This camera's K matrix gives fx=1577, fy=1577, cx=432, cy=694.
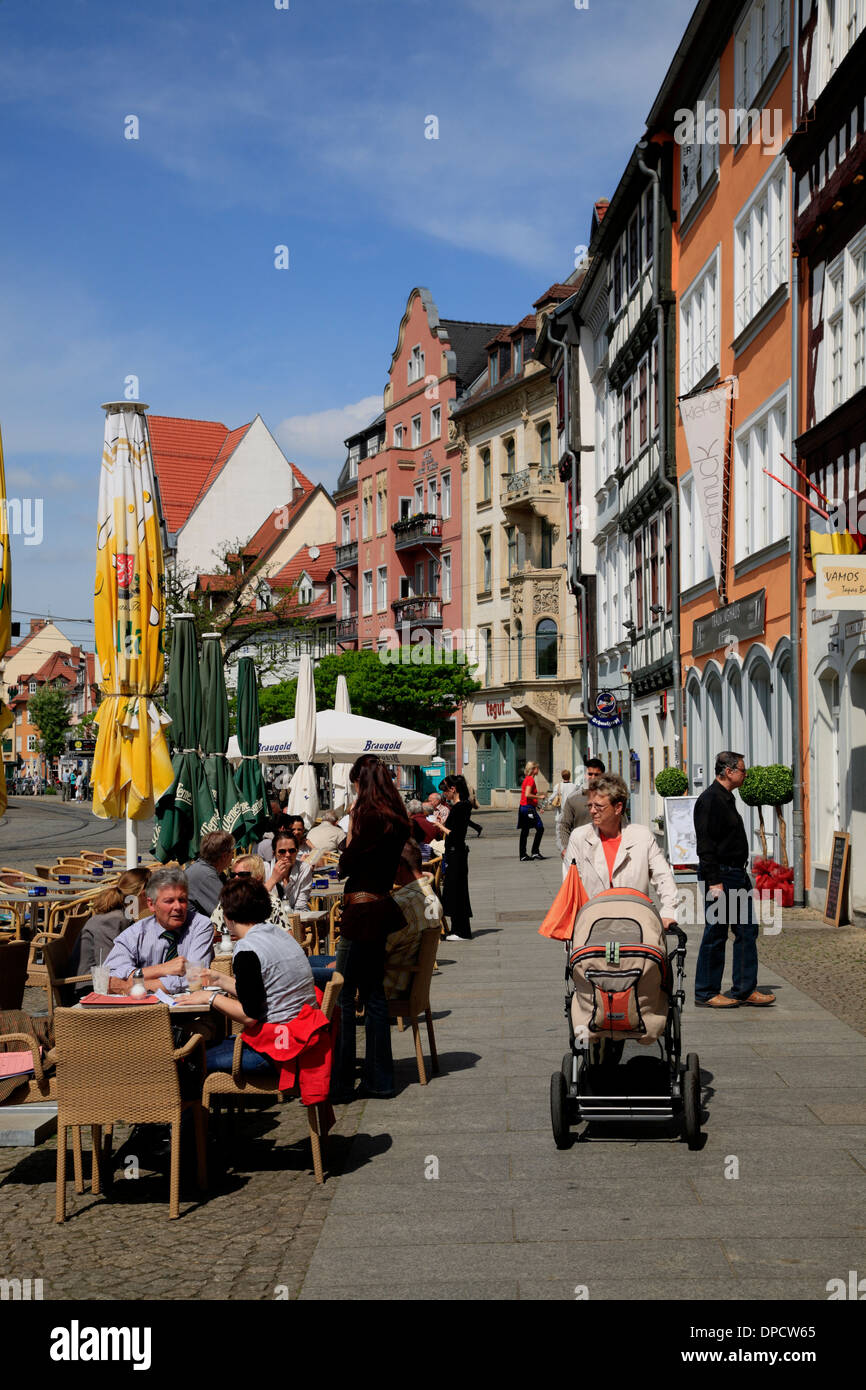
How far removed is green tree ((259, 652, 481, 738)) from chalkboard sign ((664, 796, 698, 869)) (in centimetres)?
3415

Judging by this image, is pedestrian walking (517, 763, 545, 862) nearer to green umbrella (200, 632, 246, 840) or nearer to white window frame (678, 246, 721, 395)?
white window frame (678, 246, 721, 395)

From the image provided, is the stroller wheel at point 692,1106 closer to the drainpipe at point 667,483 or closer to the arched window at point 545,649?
the drainpipe at point 667,483

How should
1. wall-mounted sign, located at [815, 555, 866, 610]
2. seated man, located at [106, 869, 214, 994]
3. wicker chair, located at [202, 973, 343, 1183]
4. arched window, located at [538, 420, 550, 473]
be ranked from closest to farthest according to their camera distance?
1. wicker chair, located at [202, 973, 343, 1183]
2. seated man, located at [106, 869, 214, 994]
3. wall-mounted sign, located at [815, 555, 866, 610]
4. arched window, located at [538, 420, 550, 473]

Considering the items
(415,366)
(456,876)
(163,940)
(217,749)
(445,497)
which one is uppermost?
(415,366)

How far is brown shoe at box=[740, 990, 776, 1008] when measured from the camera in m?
11.9

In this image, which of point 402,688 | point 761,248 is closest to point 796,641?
point 761,248

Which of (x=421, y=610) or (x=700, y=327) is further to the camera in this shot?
(x=421, y=610)

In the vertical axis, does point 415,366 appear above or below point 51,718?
above

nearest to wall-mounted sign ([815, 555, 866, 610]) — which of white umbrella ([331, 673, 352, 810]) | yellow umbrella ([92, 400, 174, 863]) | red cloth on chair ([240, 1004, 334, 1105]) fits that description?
yellow umbrella ([92, 400, 174, 863])

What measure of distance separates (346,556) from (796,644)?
6085 cm

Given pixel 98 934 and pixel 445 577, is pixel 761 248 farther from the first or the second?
pixel 445 577

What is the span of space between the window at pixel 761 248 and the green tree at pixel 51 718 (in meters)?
126

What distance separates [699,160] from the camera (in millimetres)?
26453

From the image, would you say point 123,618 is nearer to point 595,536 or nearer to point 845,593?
point 845,593
